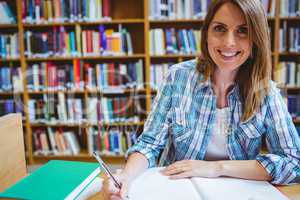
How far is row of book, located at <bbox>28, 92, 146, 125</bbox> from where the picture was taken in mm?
2928

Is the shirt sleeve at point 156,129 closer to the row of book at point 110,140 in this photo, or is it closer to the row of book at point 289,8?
the row of book at point 110,140

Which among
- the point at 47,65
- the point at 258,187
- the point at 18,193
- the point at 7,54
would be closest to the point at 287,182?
the point at 258,187

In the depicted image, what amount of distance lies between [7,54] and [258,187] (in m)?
2.72

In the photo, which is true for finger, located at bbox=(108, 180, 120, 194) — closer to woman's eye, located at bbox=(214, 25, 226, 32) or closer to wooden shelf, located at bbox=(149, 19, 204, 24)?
woman's eye, located at bbox=(214, 25, 226, 32)

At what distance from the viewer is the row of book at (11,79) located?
290 centimetres

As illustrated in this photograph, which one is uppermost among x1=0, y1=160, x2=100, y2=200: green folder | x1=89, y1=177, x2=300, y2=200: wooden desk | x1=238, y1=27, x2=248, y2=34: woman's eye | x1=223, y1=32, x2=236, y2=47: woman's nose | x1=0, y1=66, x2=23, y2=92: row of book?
x1=238, y1=27, x2=248, y2=34: woman's eye

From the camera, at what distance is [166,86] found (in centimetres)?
119

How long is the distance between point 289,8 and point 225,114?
2069 millimetres

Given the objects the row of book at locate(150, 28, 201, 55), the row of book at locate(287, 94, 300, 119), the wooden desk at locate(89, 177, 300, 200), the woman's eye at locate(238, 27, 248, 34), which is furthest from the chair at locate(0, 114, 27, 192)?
the row of book at locate(287, 94, 300, 119)

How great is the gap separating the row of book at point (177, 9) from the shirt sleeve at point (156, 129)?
1716 millimetres

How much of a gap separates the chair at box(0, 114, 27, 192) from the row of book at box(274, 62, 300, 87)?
8.19 feet

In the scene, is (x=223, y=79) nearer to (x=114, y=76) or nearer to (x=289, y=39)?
(x=114, y=76)

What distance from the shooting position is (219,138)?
112cm

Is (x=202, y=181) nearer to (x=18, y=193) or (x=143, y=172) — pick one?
(x=143, y=172)
